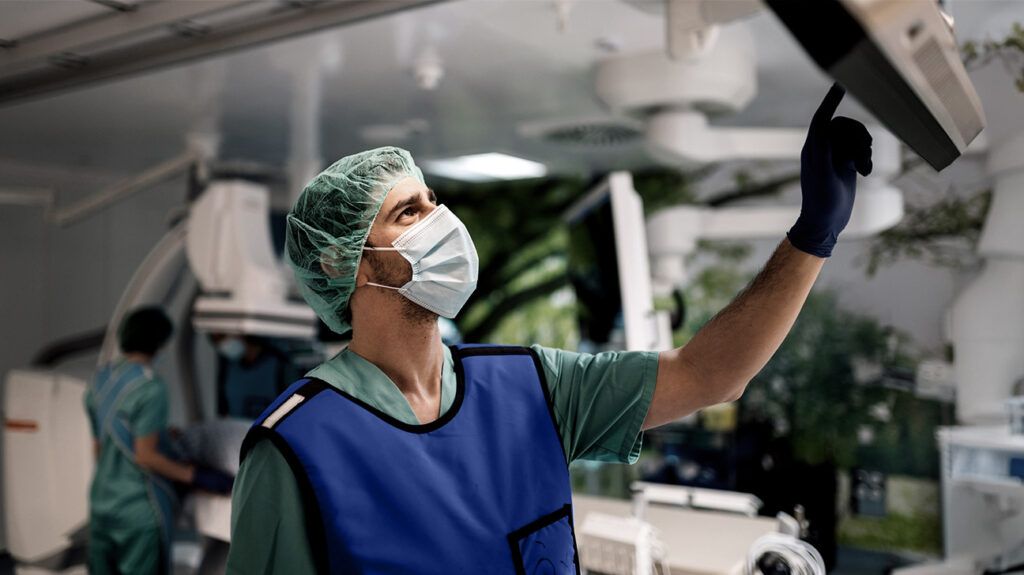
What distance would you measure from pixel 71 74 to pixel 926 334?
4188 mm

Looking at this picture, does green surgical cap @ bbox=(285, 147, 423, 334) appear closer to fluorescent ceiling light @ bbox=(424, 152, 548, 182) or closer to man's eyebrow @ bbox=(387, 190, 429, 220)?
man's eyebrow @ bbox=(387, 190, 429, 220)

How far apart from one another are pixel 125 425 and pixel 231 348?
586 millimetres

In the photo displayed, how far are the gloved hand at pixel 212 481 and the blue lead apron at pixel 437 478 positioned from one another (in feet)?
7.18

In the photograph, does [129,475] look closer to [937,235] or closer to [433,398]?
[433,398]

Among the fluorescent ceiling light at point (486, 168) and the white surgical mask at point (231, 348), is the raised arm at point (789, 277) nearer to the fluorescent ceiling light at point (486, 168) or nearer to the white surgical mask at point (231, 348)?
the white surgical mask at point (231, 348)

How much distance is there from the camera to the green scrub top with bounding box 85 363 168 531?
11.6 ft

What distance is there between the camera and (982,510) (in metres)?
3.76

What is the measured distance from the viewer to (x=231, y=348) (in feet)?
13.0

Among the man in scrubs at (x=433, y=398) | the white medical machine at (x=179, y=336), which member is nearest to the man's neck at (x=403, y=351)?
the man in scrubs at (x=433, y=398)

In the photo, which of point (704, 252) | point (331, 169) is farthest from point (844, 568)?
point (331, 169)

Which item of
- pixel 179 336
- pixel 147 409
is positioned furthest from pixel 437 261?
pixel 179 336

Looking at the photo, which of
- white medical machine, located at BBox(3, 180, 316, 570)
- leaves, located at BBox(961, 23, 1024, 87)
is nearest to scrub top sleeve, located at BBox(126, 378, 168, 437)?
white medical machine, located at BBox(3, 180, 316, 570)

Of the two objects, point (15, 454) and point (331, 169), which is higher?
point (331, 169)

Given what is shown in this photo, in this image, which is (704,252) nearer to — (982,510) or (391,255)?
(982,510)
